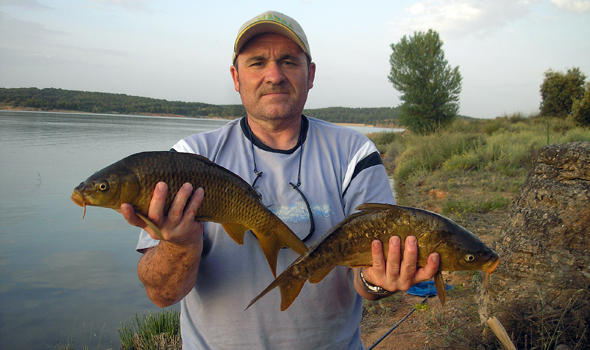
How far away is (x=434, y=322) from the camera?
161 inches

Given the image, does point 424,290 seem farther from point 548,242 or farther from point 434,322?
point 548,242

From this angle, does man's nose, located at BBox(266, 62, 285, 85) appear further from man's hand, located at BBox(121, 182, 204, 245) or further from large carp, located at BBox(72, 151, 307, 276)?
man's hand, located at BBox(121, 182, 204, 245)

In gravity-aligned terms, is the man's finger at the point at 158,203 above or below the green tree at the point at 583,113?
below

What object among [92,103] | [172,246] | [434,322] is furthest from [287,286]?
[92,103]

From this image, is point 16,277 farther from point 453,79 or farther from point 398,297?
point 453,79

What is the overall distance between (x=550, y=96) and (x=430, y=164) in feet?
82.9

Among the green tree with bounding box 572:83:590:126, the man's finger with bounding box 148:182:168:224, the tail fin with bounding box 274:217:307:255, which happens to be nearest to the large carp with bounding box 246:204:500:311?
the tail fin with bounding box 274:217:307:255

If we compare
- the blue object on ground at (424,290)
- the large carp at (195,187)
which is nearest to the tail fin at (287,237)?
the large carp at (195,187)

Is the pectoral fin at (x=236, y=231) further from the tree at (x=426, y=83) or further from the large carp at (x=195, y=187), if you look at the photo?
the tree at (x=426, y=83)

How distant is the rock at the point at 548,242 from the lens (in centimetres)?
297

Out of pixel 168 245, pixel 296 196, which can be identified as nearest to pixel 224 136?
pixel 296 196

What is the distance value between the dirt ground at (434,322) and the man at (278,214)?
1.79 metres

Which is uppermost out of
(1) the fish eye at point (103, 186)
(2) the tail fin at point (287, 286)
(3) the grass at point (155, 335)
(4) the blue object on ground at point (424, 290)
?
(1) the fish eye at point (103, 186)

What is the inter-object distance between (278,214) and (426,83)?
32.4 m
